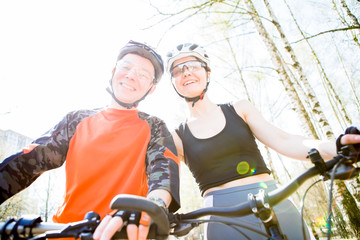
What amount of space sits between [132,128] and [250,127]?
1496 mm

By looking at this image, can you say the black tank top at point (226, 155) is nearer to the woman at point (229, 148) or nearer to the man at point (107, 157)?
the woman at point (229, 148)

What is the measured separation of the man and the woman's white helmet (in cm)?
78

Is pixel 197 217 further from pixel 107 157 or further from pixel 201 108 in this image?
pixel 201 108

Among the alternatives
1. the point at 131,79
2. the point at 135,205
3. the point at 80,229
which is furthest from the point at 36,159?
the point at 135,205

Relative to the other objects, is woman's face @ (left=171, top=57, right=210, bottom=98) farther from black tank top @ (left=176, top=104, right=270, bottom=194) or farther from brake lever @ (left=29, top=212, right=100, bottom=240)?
brake lever @ (left=29, top=212, right=100, bottom=240)

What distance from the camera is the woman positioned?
2.03 metres

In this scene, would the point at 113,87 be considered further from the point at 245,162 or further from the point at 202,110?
the point at 245,162

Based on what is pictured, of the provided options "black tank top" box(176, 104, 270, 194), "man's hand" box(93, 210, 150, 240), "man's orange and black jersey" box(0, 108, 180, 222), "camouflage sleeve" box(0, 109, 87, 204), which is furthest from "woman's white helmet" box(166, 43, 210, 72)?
"man's hand" box(93, 210, 150, 240)

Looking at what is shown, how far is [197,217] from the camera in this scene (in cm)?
131

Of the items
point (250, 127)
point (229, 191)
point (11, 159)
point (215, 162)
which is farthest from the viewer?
point (250, 127)

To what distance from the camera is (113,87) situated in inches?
107

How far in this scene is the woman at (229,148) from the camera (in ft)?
6.67

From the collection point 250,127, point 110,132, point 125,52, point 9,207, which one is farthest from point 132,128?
point 9,207

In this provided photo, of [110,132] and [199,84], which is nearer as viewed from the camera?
[110,132]
